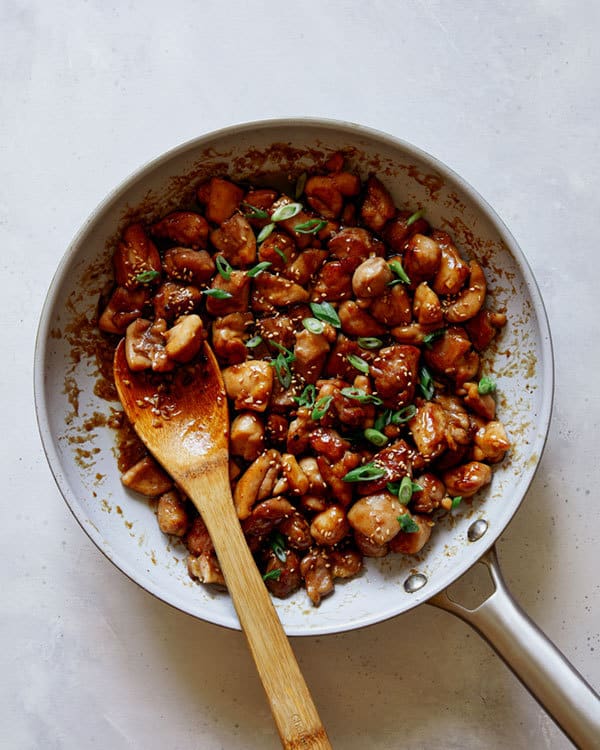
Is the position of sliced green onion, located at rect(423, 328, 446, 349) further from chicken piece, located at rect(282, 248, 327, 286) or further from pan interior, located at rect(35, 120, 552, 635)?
chicken piece, located at rect(282, 248, 327, 286)

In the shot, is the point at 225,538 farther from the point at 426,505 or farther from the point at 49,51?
the point at 49,51

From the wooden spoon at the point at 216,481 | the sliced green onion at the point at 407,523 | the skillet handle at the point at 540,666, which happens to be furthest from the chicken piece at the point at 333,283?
the skillet handle at the point at 540,666

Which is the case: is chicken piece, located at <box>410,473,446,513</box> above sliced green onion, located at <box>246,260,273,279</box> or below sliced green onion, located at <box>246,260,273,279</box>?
below

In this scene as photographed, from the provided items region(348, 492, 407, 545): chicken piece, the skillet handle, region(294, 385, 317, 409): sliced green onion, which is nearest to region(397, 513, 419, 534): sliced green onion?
region(348, 492, 407, 545): chicken piece

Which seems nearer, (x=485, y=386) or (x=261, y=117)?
(x=485, y=386)

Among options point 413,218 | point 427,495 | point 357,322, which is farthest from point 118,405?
point 413,218

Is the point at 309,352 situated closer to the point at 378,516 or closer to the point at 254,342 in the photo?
the point at 254,342

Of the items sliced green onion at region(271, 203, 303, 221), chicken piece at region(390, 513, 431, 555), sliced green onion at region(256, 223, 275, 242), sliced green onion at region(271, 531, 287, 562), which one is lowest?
sliced green onion at region(271, 531, 287, 562)
